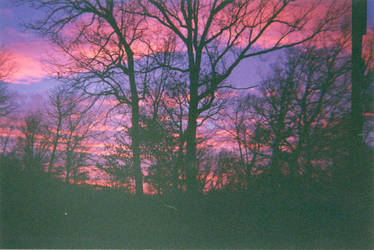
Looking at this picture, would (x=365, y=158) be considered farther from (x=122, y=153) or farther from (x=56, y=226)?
(x=122, y=153)

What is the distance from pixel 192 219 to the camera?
5887 millimetres

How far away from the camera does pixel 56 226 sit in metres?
5.62

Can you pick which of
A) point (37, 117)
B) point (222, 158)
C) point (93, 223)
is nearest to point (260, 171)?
point (222, 158)

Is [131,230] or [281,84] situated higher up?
[281,84]

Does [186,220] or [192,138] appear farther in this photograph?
[192,138]

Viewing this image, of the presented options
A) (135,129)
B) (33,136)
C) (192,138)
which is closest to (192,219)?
(192,138)

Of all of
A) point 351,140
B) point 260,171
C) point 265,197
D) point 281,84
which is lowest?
point 265,197

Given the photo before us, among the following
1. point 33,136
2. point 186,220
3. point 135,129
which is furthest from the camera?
point 33,136

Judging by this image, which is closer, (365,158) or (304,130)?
(365,158)

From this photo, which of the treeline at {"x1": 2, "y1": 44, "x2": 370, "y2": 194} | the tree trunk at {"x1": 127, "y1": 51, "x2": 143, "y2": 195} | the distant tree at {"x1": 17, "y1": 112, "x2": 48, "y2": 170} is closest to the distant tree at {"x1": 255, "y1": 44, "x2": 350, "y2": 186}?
the treeline at {"x1": 2, "y1": 44, "x2": 370, "y2": 194}

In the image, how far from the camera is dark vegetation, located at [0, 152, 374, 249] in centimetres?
505

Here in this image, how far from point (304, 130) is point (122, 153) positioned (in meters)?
8.33

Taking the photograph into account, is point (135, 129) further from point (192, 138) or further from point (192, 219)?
point (192, 219)

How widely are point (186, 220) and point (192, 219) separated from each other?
0.15 meters
